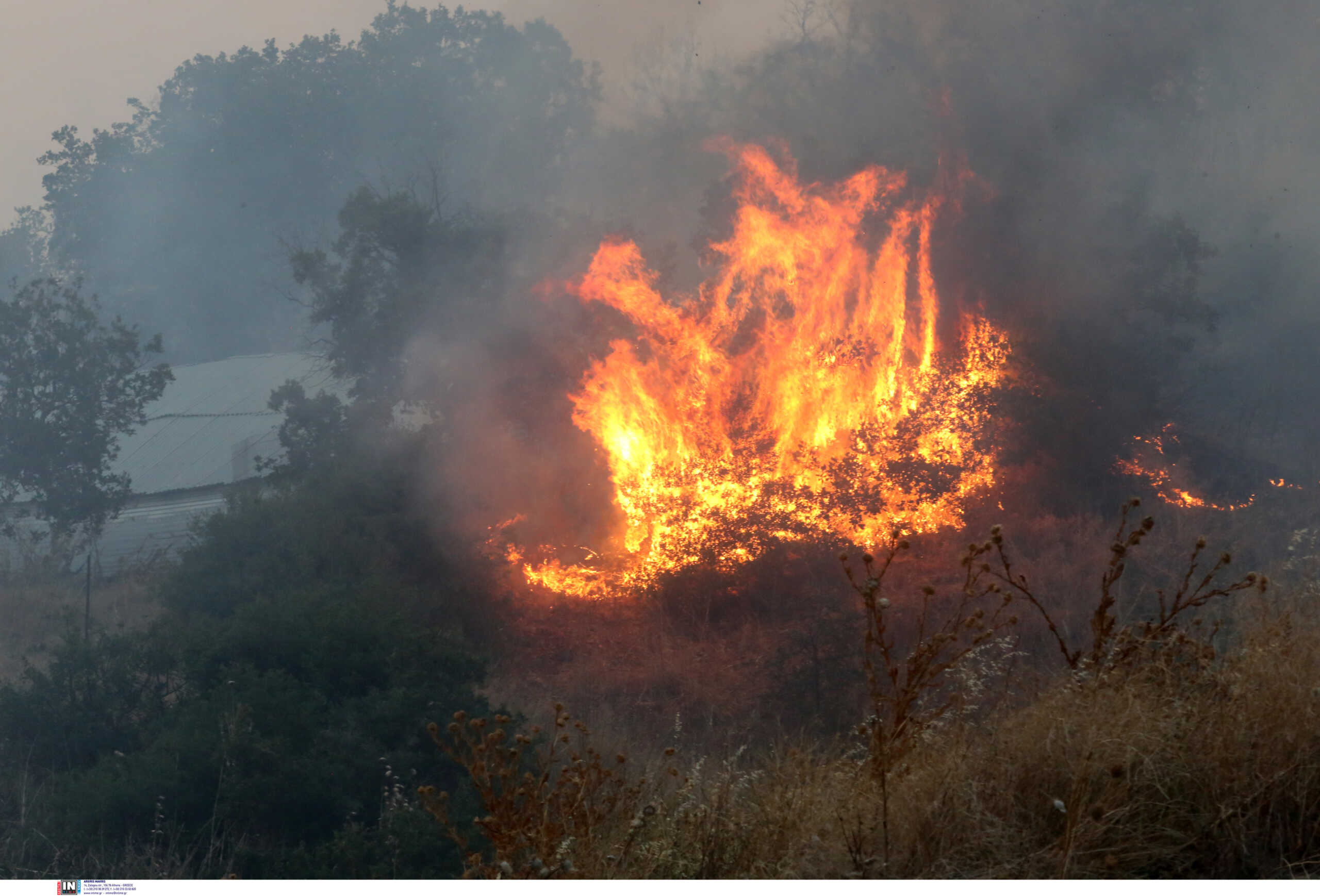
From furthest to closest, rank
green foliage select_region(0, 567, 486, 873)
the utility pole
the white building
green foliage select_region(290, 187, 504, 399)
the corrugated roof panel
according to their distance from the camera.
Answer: the white building, the corrugated roof panel, green foliage select_region(290, 187, 504, 399), the utility pole, green foliage select_region(0, 567, 486, 873)

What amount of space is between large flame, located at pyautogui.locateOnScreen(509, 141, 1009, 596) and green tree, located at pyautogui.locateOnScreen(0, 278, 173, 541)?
1301 cm

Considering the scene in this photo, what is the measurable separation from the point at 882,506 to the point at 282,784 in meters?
9.87

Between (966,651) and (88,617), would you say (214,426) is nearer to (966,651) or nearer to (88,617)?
(88,617)

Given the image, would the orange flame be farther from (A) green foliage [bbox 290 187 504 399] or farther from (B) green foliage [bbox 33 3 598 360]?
(B) green foliage [bbox 33 3 598 360]

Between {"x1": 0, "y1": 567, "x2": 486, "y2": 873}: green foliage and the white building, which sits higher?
the white building

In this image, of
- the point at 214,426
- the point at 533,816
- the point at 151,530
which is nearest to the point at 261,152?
the point at 214,426

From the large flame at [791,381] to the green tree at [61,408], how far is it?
1301 cm

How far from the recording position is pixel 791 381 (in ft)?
58.7

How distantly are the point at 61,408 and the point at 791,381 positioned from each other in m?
17.2

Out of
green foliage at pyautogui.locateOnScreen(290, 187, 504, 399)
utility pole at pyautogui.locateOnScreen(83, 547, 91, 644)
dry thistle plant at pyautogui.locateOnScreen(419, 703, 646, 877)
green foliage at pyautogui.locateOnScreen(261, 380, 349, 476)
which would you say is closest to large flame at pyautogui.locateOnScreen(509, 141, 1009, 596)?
green foliage at pyautogui.locateOnScreen(290, 187, 504, 399)

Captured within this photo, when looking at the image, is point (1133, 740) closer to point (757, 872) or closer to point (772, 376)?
point (757, 872)

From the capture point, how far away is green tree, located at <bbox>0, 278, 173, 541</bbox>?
23.6 m

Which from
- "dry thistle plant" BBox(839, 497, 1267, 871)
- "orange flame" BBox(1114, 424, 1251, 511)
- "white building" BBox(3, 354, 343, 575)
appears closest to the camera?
"dry thistle plant" BBox(839, 497, 1267, 871)

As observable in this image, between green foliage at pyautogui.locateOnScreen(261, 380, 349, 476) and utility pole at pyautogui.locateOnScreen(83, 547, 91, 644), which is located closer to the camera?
utility pole at pyautogui.locateOnScreen(83, 547, 91, 644)
